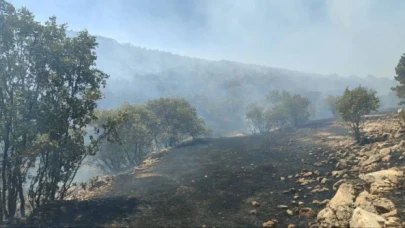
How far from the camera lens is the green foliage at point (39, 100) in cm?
2583

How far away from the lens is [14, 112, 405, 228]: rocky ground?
61.7 feet

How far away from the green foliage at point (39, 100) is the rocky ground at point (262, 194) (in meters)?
3.74

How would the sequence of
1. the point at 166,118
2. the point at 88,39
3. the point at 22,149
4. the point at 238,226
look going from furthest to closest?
the point at 166,118, the point at 88,39, the point at 22,149, the point at 238,226

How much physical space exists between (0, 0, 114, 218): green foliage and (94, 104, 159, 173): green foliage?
1079 inches

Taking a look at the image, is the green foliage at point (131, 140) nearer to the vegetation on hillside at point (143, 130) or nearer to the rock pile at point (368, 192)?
the vegetation on hillside at point (143, 130)

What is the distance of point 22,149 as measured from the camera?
25.4 m

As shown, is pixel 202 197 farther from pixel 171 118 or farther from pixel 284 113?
pixel 284 113

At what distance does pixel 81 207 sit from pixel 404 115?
36.4 meters

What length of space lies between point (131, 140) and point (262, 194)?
1528 inches

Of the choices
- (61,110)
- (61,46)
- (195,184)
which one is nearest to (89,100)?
(61,110)

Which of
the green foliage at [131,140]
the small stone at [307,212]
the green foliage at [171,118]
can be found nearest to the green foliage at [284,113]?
the green foliage at [171,118]

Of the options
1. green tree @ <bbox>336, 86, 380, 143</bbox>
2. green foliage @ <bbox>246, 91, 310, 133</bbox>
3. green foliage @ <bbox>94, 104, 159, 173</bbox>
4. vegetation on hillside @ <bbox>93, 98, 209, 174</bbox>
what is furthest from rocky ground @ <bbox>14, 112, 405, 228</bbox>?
green foliage @ <bbox>246, 91, 310, 133</bbox>

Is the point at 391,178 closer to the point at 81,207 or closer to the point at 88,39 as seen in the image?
the point at 81,207

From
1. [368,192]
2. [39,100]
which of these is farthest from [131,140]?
[368,192]
